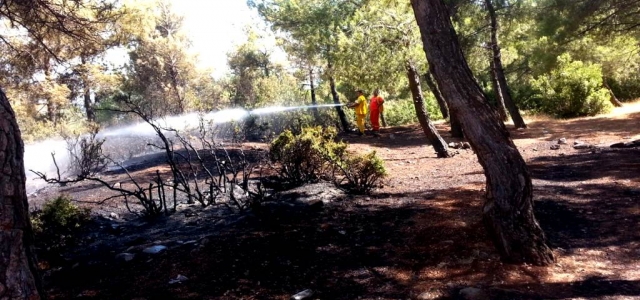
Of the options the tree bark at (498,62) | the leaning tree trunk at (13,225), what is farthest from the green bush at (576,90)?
the leaning tree trunk at (13,225)

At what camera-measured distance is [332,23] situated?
614 inches

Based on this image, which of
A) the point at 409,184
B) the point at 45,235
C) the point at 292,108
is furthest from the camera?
the point at 292,108

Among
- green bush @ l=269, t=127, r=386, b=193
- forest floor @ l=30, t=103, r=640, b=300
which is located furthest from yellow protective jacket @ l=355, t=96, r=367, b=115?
forest floor @ l=30, t=103, r=640, b=300

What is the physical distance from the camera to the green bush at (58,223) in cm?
549

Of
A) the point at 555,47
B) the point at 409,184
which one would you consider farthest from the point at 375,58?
the point at 555,47

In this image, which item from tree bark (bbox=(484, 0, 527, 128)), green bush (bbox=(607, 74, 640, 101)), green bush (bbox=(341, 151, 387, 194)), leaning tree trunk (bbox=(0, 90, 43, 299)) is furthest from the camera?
green bush (bbox=(607, 74, 640, 101))

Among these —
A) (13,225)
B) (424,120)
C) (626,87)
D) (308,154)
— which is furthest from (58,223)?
(626,87)

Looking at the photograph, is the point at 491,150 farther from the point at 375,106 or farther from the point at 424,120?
the point at 375,106

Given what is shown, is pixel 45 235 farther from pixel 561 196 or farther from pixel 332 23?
pixel 332 23

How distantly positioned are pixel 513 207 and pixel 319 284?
1696 millimetres

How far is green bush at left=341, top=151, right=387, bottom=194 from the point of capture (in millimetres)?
6559

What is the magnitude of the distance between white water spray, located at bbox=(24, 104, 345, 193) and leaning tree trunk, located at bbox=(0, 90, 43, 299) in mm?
6309

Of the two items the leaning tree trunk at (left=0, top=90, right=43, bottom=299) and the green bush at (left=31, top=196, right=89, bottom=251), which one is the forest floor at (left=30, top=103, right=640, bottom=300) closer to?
the green bush at (left=31, top=196, right=89, bottom=251)

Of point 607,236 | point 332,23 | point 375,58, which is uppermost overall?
point 332,23
